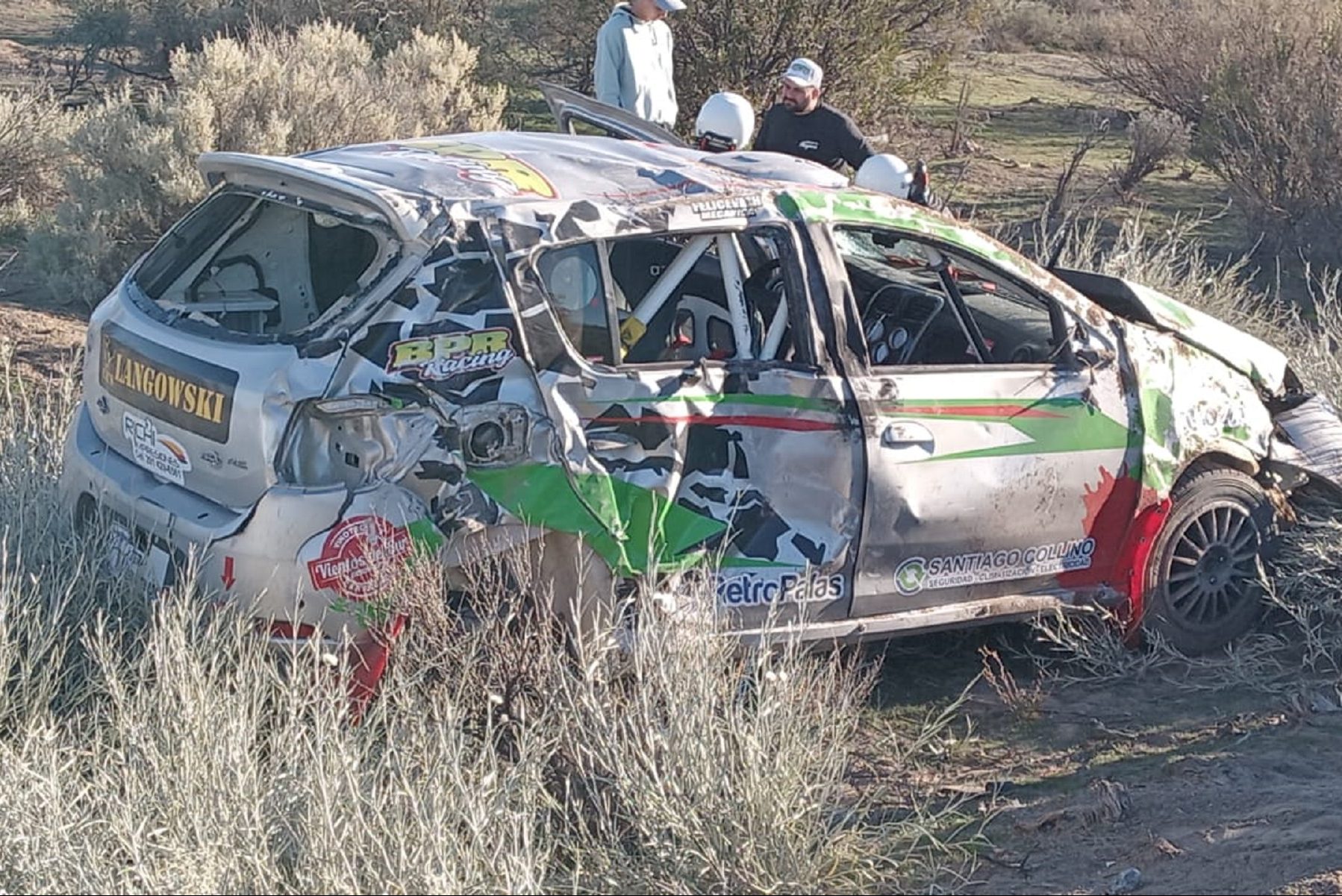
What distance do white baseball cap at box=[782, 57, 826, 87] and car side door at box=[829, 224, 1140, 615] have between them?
2975 mm

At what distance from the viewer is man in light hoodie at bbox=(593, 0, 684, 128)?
929 centimetres

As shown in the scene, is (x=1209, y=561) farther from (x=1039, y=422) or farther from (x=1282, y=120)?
(x=1282, y=120)

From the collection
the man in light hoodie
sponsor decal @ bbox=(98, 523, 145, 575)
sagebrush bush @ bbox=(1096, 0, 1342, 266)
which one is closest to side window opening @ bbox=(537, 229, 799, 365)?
sponsor decal @ bbox=(98, 523, 145, 575)

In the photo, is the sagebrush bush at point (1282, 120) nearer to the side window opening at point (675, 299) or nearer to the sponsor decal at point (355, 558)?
the side window opening at point (675, 299)

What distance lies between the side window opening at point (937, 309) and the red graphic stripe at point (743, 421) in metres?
0.56

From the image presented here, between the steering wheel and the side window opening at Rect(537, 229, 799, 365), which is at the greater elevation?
the side window opening at Rect(537, 229, 799, 365)

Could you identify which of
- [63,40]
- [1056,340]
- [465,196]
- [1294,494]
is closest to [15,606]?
[465,196]

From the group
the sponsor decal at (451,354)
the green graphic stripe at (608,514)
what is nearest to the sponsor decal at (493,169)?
the sponsor decal at (451,354)

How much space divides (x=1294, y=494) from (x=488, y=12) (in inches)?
445

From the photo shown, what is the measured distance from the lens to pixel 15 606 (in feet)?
15.9

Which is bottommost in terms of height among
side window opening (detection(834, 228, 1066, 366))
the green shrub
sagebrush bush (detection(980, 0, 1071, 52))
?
the green shrub

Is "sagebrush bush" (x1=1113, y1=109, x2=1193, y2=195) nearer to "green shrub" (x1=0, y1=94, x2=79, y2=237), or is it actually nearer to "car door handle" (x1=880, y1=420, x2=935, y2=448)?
"green shrub" (x1=0, y1=94, x2=79, y2=237)

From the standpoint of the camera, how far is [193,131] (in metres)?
10.7

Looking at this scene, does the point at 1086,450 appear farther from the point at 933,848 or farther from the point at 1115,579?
the point at 933,848
